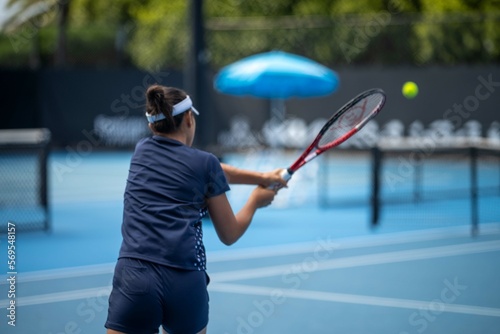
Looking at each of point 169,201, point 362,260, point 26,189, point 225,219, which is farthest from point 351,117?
point 26,189

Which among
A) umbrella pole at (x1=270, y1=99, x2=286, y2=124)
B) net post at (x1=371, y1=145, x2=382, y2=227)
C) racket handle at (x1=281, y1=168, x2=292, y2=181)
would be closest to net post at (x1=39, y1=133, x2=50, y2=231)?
net post at (x1=371, y1=145, x2=382, y2=227)

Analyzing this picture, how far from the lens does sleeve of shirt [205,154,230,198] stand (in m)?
3.15

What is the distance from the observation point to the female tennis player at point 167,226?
3041 mm

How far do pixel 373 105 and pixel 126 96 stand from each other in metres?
15.1

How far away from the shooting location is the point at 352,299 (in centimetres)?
623

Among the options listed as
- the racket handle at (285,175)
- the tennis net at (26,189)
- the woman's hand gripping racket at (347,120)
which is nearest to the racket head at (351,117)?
the woman's hand gripping racket at (347,120)

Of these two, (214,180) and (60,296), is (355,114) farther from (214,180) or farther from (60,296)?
(60,296)

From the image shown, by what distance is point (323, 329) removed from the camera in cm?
542

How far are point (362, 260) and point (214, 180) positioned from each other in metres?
4.73

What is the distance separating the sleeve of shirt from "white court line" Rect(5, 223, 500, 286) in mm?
4146

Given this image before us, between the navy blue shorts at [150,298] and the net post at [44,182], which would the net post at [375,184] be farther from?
the navy blue shorts at [150,298]

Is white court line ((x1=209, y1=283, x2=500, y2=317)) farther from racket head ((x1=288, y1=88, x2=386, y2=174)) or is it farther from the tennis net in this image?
the tennis net

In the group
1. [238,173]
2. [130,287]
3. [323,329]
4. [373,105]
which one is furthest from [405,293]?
[130,287]

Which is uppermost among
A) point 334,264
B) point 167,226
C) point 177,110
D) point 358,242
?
point 177,110
